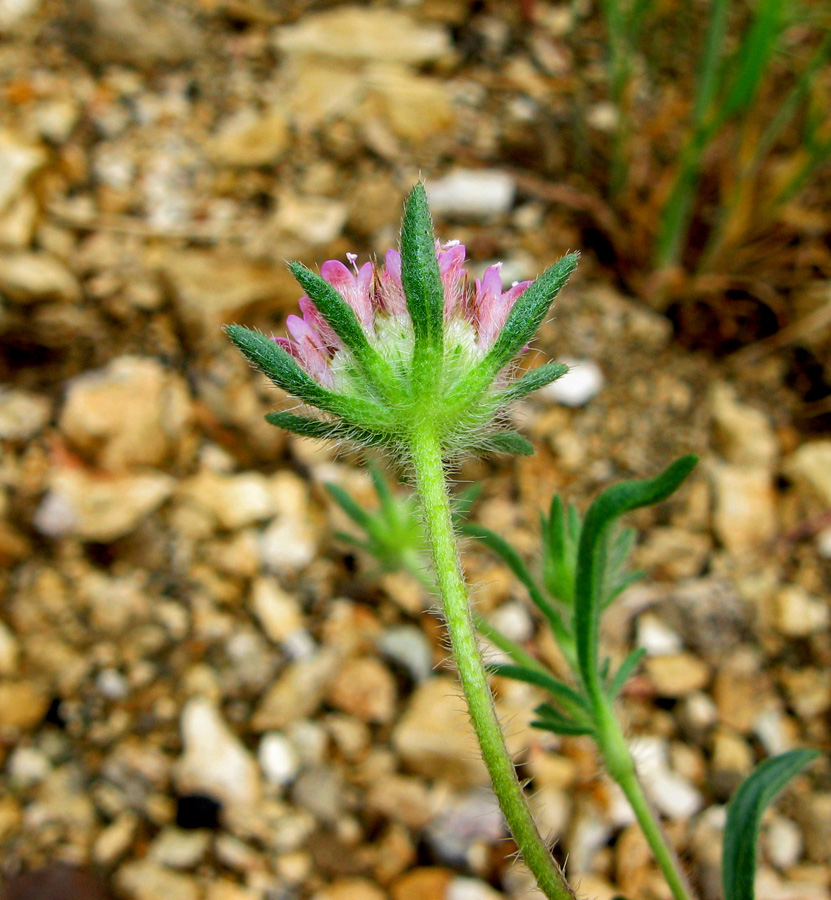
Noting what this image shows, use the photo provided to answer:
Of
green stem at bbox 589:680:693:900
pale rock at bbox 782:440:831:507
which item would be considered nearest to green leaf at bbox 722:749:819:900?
green stem at bbox 589:680:693:900

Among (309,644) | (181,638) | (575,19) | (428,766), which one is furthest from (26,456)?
(575,19)

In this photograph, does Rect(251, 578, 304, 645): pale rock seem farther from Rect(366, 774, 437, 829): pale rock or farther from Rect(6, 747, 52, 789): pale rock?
Rect(6, 747, 52, 789): pale rock

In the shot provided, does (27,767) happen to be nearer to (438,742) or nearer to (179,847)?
(179,847)

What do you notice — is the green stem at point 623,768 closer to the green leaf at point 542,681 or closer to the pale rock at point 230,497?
the green leaf at point 542,681

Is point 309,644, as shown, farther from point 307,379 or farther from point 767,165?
point 767,165

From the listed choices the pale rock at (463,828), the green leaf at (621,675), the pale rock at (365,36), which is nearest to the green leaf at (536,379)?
the green leaf at (621,675)

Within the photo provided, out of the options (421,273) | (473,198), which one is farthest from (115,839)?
(473,198)
